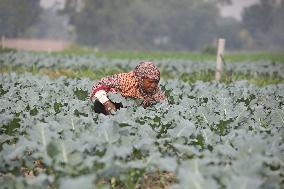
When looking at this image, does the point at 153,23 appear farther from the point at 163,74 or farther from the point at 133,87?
the point at 133,87

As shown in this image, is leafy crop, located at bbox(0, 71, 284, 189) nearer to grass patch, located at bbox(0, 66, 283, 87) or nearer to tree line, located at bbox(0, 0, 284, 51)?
grass patch, located at bbox(0, 66, 283, 87)

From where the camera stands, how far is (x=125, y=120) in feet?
16.4

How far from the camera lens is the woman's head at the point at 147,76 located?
248 inches

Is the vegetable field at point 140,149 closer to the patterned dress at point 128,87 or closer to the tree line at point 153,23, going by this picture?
the patterned dress at point 128,87

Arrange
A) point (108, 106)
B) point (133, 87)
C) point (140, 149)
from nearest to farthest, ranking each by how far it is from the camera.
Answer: point (140, 149) → point (108, 106) → point (133, 87)

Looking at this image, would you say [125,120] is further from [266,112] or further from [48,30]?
[48,30]

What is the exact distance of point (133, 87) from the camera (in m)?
6.60

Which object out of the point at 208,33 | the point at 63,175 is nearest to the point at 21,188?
the point at 63,175

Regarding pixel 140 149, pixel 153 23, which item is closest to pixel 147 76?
pixel 140 149

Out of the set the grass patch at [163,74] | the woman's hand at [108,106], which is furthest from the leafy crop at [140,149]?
the grass patch at [163,74]

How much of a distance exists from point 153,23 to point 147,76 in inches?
2780

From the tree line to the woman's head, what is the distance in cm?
4114

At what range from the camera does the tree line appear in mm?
63906

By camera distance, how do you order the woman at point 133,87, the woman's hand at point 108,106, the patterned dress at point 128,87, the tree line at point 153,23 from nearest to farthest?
the woman's hand at point 108,106 → the woman at point 133,87 → the patterned dress at point 128,87 → the tree line at point 153,23
